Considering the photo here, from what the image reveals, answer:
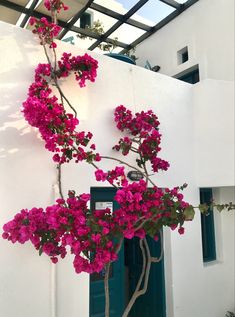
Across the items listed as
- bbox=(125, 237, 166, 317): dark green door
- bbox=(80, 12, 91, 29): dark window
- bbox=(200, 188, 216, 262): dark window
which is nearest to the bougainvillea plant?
bbox=(125, 237, 166, 317): dark green door

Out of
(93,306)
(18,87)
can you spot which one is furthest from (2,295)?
(18,87)

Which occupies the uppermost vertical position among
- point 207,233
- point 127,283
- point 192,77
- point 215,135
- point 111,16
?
point 111,16

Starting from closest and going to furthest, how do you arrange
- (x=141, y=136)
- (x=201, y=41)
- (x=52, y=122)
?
(x=52, y=122) → (x=141, y=136) → (x=201, y=41)

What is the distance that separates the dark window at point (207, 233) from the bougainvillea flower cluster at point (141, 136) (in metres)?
2.07

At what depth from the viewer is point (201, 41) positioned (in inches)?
253

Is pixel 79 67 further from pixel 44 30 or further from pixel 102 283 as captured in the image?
pixel 102 283

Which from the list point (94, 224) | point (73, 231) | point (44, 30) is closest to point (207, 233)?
point (94, 224)

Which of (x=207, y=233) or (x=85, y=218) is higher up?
(x=85, y=218)

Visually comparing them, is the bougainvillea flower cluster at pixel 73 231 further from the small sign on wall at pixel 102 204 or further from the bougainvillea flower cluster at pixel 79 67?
the bougainvillea flower cluster at pixel 79 67

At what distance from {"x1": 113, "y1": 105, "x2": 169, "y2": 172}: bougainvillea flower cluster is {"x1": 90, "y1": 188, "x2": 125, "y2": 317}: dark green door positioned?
0.78 m

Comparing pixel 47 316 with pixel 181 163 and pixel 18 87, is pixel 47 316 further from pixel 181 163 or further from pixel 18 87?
pixel 181 163

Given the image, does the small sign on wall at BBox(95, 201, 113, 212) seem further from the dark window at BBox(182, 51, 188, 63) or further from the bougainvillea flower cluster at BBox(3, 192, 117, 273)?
the dark window at BBox(182, 51, 188, 63)

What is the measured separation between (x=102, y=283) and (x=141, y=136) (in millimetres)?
2369

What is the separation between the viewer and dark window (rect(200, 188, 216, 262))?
574 cm
